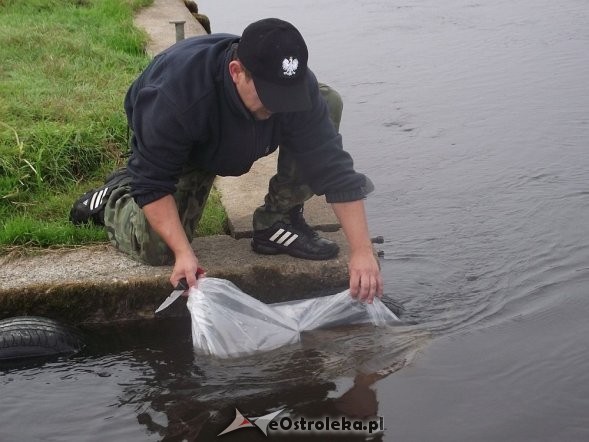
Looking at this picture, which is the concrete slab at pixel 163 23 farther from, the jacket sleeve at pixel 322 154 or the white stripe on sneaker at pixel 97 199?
the jacket sleeve at pixel 322 154

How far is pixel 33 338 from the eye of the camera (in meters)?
4.28

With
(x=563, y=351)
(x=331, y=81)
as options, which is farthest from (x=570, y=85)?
(x=563, y=351)

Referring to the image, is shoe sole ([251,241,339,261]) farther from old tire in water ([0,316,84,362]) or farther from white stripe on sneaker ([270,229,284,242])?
old tire in water ([0,316,84,362])

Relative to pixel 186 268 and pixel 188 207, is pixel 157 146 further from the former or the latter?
pixel 188 207

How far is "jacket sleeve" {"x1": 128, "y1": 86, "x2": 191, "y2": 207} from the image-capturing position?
4.11 metres

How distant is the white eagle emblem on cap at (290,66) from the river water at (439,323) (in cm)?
125

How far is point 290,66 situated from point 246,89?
0.25 m

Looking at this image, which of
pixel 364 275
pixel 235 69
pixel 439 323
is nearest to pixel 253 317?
pixel 364 275

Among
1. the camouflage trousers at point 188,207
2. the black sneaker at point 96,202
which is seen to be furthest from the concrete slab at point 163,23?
the camouflage trousers at point 188,207

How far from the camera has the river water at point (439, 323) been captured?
387 cm

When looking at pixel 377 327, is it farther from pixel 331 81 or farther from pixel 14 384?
pixel 331 81

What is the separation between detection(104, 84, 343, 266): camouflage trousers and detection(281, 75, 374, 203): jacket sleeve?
0.97 ft

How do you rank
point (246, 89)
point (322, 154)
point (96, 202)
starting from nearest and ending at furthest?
point (246, 89) → point (322, 154) → point (96, 202)

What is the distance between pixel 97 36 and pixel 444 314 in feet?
17.2
